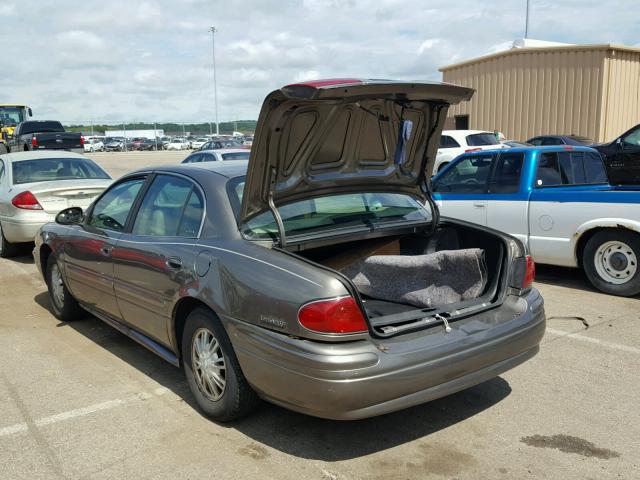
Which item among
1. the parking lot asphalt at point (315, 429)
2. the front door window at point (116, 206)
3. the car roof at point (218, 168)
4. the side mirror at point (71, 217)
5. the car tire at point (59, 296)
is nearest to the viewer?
the parking lot asphalt at point (315, 429)

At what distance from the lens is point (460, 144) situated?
17.3m

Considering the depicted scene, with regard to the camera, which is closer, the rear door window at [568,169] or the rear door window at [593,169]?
the rear door window at [568,169]

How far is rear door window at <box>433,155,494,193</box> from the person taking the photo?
24.8 ft

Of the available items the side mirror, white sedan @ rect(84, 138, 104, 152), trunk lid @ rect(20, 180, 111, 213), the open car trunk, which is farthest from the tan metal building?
white sedan @ rect(84, 138, 104, 152)

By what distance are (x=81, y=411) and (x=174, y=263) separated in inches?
44.1

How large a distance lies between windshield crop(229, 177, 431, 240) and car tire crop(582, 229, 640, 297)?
9.06 ft

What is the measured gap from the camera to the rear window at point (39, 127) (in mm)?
25078

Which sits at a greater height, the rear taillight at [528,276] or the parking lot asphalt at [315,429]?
the rear taillight at [528,276]

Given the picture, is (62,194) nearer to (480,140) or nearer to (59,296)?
(59,296)

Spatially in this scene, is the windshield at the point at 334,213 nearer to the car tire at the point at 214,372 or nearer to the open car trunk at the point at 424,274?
the open car trunk at the point at 424,274

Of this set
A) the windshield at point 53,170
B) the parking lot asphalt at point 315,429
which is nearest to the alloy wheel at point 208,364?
the parking lot asphalt at point 315,429

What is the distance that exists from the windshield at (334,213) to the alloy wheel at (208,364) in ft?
2.21

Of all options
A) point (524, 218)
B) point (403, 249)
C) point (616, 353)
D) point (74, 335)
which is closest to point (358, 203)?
point (403, 249)

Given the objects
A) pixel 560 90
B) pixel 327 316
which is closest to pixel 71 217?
pixel 327 316
